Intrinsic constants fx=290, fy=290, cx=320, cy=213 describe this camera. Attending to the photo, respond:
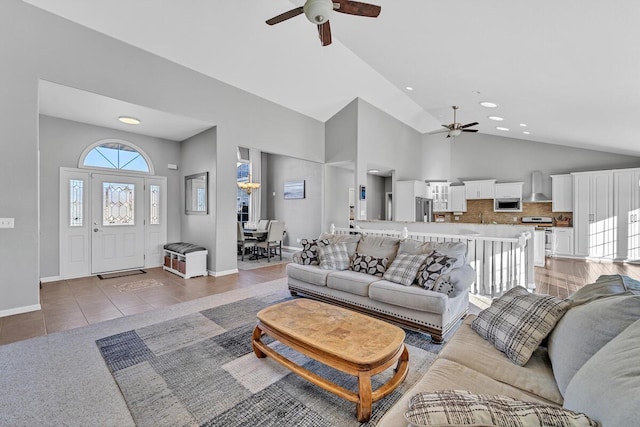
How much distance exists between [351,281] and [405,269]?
2.01ft

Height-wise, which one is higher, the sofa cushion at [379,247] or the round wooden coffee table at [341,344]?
the sofa cushion at [379,247]

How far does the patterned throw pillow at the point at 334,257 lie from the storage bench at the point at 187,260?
8.39 ft

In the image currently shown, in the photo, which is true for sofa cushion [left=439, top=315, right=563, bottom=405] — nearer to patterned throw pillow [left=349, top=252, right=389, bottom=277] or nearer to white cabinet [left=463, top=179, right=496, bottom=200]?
patterned throw pillow [left=349, top=252, right=389, bottom=277]

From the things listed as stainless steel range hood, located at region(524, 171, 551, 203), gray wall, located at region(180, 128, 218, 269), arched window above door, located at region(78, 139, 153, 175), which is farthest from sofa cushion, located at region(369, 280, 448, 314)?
stainless steel range hood, located at region(524, 171, 551, 203)

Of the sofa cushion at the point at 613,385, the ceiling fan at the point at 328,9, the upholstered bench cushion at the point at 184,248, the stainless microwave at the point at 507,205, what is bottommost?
the upholstered bench cushion at the point at 184,248

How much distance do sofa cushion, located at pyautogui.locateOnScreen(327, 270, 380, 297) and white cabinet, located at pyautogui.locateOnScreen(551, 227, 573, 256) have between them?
272 inches

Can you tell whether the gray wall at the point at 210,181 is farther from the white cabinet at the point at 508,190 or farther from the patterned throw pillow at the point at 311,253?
the white cabinet at the point at 508,190

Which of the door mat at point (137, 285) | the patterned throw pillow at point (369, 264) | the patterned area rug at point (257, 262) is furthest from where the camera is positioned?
the patterned area rug at point (257, 262)

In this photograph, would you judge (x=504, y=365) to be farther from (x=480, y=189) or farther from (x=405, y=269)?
(x=480, y=189)

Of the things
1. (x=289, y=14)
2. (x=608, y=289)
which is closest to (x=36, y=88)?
(x=289, y=14)

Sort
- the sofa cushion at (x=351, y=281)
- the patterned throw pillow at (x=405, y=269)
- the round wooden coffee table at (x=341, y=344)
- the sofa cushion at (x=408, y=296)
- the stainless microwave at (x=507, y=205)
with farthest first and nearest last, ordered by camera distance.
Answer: the stainless microwave at (x=507, y=205)
the sofa cushion at (x=351, y=281)
the patterned throw pillow at (x=405, y=269)
the sofa cushion at (x=408, y=296)
the round wooden coffee table at (x=341, y=344)

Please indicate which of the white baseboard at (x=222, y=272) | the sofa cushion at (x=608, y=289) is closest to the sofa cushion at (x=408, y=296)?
the sofa cushion at (x=608, y=289)

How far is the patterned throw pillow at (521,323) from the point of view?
157cm

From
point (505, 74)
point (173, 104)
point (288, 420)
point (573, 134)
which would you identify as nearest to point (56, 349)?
point (288, 420)
